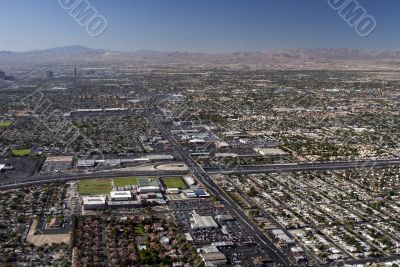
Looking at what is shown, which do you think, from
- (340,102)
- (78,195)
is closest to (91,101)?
(340,102)

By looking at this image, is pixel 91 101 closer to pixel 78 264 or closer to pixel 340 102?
pixel 340 102

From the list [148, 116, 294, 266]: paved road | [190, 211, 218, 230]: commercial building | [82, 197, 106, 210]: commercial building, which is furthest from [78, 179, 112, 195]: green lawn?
[190, 211, 218, 230]: commercial building

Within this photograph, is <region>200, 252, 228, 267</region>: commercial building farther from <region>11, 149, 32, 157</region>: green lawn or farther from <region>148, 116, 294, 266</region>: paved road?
<region>11, 149, 32, 157</region>: green lawn

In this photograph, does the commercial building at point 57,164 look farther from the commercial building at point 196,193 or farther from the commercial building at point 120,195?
the commercial building at point 196,193

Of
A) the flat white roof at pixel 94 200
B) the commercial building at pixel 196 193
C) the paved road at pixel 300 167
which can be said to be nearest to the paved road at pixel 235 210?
the commercial building at pixel 196 193

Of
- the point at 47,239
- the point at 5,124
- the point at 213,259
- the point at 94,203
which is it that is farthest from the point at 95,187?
the point at 5,124
